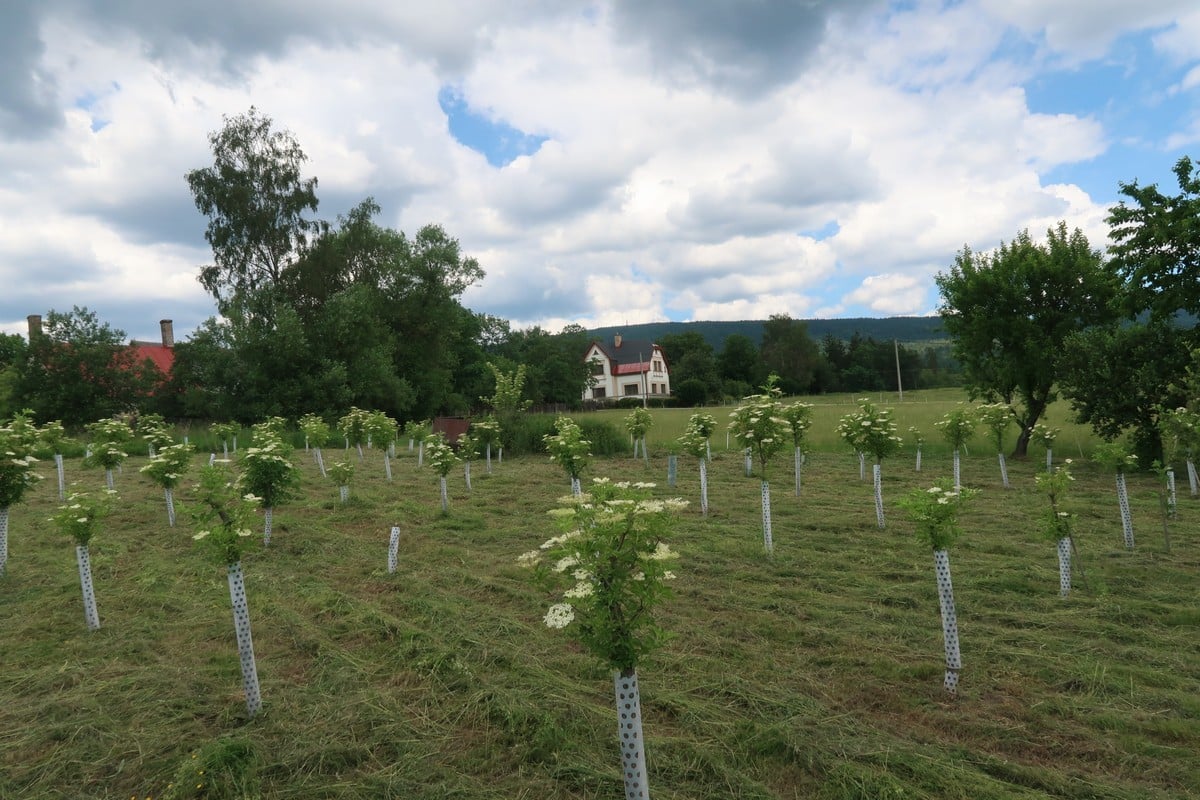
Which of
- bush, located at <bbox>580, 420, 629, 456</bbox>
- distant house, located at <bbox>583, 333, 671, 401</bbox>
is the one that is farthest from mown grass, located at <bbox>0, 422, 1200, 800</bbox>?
distant house, located at <bbox>583, 333, 671, 401</bbox>

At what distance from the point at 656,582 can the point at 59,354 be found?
3810cm

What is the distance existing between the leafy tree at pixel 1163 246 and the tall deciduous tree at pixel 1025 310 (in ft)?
22.1

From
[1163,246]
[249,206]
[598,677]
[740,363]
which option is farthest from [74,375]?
[740,363]

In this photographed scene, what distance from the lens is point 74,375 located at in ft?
105

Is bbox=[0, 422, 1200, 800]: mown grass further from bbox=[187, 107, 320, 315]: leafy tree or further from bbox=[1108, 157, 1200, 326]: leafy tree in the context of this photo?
bbox=[187, 107, 320, 315]: leafy tree

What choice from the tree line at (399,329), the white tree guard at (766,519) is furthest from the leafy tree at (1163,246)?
the white tree guard at (766,519)

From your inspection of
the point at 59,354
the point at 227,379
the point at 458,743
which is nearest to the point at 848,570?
the point at 458,743

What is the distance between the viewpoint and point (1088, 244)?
68.9 feet

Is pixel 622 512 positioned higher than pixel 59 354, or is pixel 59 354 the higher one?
pixel 59 354

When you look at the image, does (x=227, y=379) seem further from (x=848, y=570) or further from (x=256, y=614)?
(x=848, y=570)

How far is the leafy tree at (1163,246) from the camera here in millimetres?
12398

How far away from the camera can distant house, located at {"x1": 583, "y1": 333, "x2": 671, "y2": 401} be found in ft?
255

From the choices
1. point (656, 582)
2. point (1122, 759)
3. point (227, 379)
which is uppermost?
point (227, 379)

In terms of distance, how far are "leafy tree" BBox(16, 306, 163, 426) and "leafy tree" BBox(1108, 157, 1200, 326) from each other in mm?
38171
